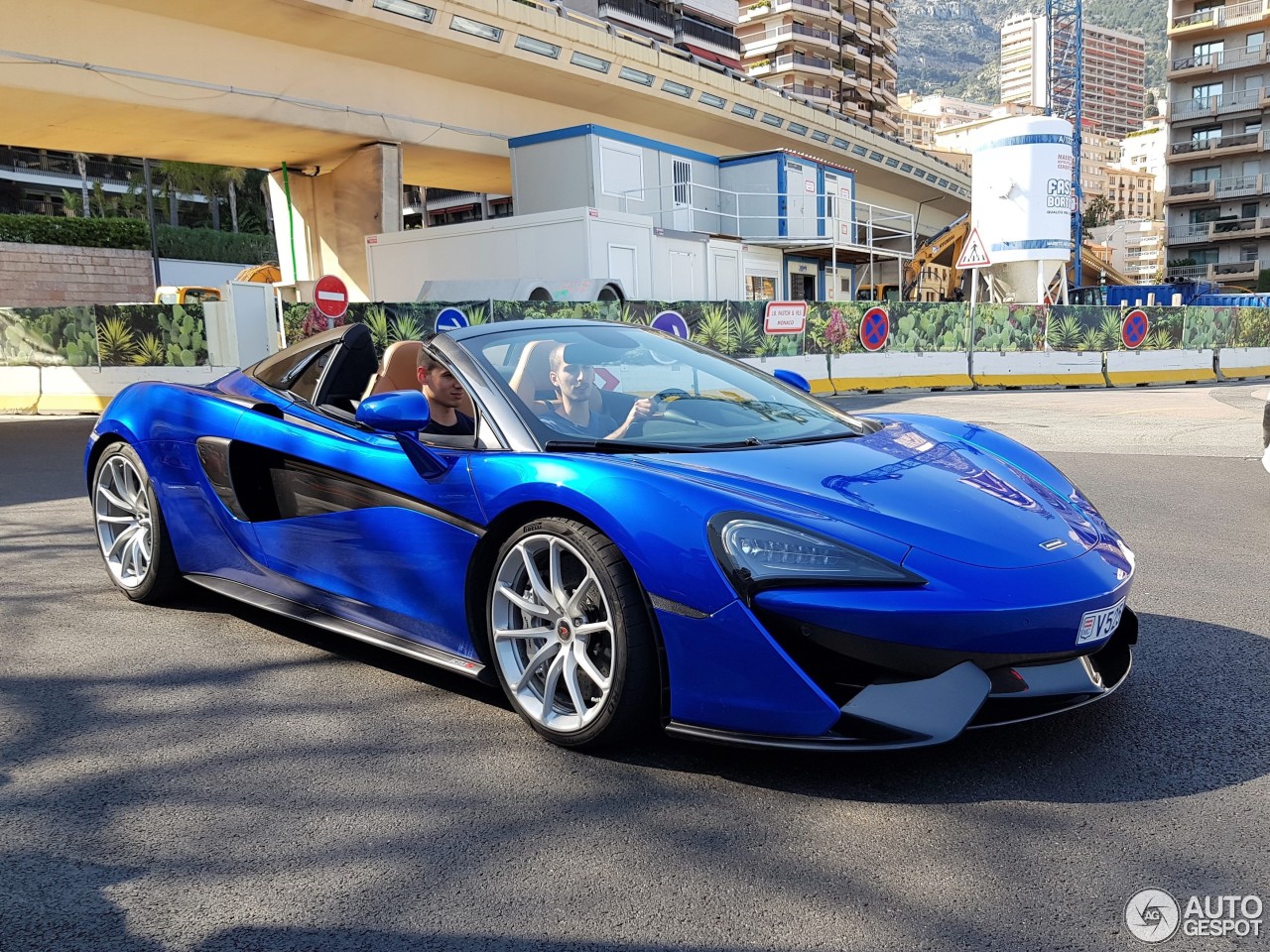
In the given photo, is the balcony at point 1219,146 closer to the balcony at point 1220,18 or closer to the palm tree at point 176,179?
the balcony at point 1220,18

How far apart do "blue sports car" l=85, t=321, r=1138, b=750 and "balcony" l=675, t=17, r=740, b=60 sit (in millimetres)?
70638

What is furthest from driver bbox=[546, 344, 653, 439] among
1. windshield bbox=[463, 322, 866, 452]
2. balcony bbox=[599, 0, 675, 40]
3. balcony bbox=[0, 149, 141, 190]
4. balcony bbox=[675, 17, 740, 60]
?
balcony bbox=[675, 17, 740, 60]

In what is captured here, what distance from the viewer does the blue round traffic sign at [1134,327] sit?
22109 mm

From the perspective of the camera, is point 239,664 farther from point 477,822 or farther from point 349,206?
point 349,206

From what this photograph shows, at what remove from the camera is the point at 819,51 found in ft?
313

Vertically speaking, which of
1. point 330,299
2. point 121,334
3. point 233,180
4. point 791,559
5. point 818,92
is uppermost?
point 818,92

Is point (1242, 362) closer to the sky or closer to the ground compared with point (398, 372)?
closer to the ground

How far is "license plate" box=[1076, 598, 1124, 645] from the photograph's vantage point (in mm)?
2738

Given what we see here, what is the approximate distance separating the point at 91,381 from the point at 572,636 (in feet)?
51.2

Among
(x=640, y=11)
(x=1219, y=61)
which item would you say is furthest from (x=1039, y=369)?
(x=1219, y=61)

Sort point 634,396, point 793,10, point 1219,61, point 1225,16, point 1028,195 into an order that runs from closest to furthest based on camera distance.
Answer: point 634,396 < point 1028,195 < point 1225,16 < point 1219,61 < point 793,10

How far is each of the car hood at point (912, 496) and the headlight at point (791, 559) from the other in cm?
7

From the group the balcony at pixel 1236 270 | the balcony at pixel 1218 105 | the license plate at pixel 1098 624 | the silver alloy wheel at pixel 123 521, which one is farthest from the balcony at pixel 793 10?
the license plate at pixel 1098 624

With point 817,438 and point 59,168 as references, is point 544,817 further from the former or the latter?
point 59,168
